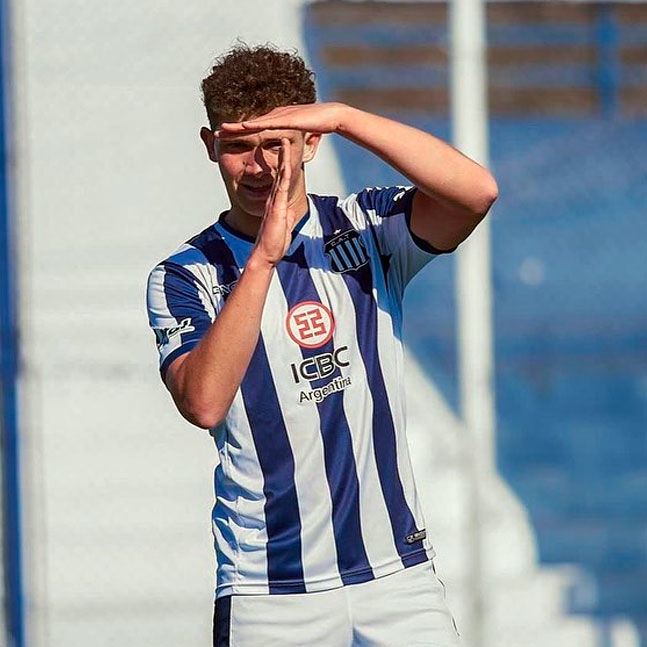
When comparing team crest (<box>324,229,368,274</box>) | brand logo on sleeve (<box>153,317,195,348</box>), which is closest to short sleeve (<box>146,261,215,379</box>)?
brand logo on sleeve (<box>153,317,195,348</box>)

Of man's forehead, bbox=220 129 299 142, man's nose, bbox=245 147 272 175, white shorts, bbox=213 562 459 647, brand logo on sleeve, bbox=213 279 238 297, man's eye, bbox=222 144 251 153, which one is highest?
man's forehead, bbox=220 129 299 142

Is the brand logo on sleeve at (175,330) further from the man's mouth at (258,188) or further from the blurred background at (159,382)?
the blurred background at (159,382)

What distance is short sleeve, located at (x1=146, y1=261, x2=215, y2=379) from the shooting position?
231 centimetres

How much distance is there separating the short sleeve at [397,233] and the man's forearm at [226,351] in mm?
375

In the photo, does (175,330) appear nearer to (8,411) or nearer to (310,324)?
(310,324)

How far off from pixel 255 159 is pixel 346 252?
299 millimetres

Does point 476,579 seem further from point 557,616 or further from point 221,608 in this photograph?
point 221,608

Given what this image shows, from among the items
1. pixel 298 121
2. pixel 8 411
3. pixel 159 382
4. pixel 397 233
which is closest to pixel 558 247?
pixel 159 382

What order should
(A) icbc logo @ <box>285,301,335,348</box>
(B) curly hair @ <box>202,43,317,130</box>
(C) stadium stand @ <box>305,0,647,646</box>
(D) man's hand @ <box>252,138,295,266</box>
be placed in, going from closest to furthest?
(D) man's hand @ <box>252,138,295,266</box>
(B) curly hair @ <box>202,43,317,130</box>
(A) icbc logo @ <box>285,301,335,348</box>
(C) stadium stand @ <box>305,0,647,646</box>

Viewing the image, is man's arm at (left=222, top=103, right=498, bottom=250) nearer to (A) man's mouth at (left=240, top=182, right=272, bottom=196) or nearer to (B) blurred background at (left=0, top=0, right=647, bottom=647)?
(A) man's mouth at (left=240, top=182, right=272, bottom=196)

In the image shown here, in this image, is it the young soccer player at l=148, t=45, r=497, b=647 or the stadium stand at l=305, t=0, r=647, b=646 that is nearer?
the young soccer player at l=148, t=45, r=497, b=647

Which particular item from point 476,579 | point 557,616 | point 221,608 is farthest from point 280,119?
point 557,616

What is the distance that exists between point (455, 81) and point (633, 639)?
200cm

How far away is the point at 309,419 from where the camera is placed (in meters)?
2.33
